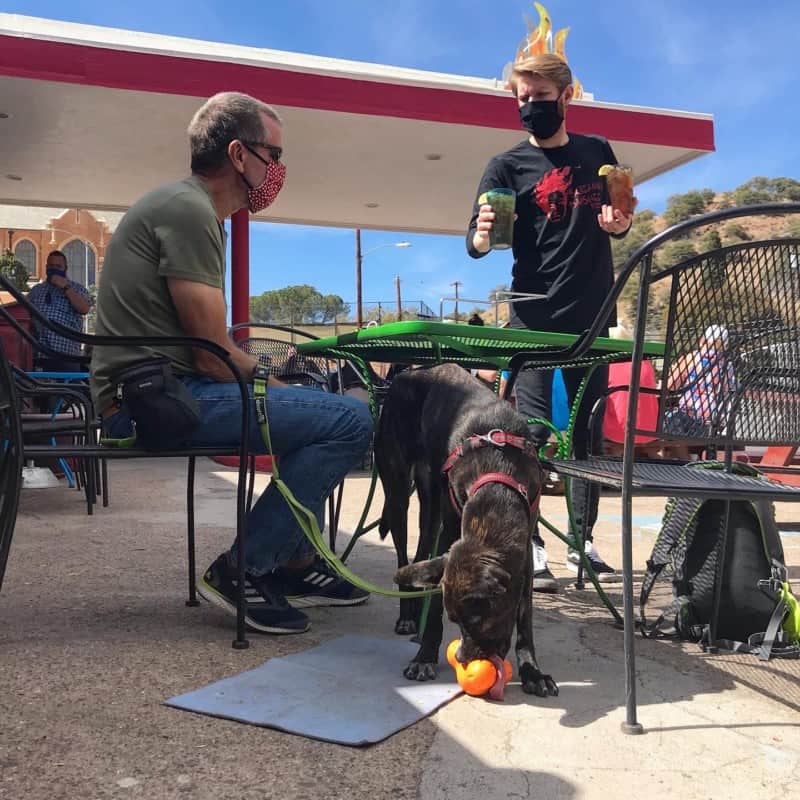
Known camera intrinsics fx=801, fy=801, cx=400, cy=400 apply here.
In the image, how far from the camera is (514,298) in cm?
348

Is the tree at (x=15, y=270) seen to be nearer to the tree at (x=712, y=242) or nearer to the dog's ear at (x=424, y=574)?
the tree at (x=712, y=242)

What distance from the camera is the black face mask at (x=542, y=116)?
3375 mm

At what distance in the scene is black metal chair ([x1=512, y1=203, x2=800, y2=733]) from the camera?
2.00 m

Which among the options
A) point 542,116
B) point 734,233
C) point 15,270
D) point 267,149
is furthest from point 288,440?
point 15,270

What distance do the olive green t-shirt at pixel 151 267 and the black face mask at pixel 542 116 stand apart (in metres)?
1.52

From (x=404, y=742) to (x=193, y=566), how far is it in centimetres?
142

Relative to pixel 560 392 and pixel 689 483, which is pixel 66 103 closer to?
pixel 560 392

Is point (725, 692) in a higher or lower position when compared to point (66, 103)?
lower

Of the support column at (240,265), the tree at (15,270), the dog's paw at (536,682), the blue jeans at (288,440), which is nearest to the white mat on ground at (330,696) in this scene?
the dog's paw at (536,682)

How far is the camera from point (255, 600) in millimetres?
2805

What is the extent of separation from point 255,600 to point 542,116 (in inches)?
89.7

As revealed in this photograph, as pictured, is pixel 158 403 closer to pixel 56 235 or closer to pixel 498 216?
pixel 498 216

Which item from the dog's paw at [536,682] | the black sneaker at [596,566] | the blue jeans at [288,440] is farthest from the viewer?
the black sneaker at [596,566]

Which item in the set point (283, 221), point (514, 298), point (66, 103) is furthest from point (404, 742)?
point (283, 221)
